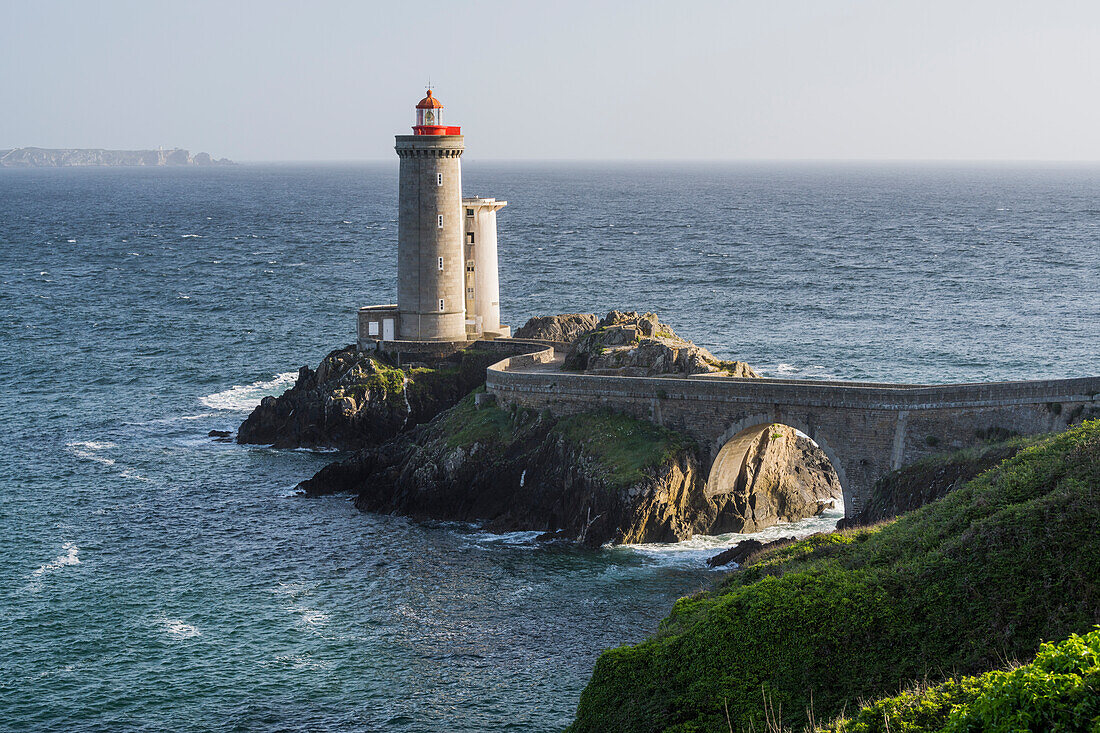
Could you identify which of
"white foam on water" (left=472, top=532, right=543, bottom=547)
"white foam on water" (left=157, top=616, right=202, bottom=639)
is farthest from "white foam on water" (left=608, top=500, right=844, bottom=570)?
"white foam on water" (left=157, top=616, right=202, bottom=639)

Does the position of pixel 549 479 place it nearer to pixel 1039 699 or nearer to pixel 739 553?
pixel 739 553

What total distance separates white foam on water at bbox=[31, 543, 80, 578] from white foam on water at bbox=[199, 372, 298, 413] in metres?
26.1

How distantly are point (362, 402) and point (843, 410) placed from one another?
29.5m

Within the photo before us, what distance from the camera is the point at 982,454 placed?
Answer: 47750 mm

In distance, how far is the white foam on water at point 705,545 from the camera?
50.4 metres

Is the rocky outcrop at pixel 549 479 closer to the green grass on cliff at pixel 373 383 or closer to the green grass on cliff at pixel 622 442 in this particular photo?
the green grass on cliff at pixel 622 442

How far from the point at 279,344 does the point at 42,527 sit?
45519mm

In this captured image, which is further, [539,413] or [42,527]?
[539,413]

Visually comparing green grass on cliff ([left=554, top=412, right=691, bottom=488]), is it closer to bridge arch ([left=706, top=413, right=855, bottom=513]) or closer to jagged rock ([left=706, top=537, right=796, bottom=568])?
bridge arch ([left=706, top=413, right=855, bottom=513])

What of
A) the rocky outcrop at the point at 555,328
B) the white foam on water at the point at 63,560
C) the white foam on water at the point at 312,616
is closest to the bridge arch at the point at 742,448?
the white foam on water at the point at 312,616

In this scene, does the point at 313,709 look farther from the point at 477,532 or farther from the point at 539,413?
the point at 539,413

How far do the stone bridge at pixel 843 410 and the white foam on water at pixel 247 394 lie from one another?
2705 cm

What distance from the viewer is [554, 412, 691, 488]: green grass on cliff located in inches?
2134

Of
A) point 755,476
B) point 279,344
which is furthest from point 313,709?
point 279,344
